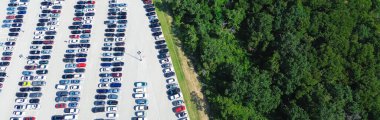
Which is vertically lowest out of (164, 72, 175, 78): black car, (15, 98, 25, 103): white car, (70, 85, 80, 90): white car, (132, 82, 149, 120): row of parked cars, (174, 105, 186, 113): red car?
(174, 105, 186, 113): red car

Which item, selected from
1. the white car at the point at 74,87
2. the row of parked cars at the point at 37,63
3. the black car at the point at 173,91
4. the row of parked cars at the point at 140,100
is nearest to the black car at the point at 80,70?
the white car at the point at 74,87

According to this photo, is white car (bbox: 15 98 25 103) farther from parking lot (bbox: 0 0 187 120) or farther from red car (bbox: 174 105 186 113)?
red car (bbox: 174 105 186 113)

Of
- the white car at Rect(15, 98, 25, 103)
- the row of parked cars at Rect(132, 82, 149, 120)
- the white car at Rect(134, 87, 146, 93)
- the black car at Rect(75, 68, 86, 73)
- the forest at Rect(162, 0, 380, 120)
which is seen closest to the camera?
the forest at Rect(162, 0, 380, 120)

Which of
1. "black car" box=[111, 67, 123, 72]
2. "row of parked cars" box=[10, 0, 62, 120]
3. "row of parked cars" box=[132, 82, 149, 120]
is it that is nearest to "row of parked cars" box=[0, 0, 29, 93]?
"row of parked cars" box=[10, 0, 62, 120]

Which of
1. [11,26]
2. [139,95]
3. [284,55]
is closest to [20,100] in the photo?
[11,26]

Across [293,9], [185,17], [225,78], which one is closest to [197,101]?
[225,78]

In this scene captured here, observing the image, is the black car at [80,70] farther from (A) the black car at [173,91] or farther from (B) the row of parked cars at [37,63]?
(A) the black car at [173,91]

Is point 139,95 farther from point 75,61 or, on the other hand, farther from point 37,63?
point 37,63
